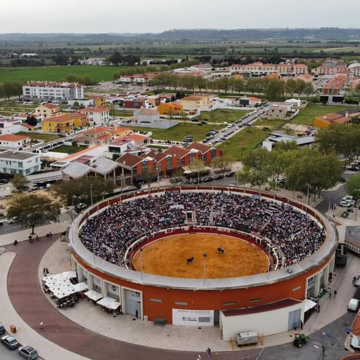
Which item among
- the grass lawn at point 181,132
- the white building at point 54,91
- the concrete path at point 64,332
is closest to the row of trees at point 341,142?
the grass lawn at point 181,132

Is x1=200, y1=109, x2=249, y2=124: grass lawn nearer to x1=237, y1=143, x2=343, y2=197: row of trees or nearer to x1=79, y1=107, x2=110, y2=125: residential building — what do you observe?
x1=79, y1=107, x2=110, y2=125: residential building

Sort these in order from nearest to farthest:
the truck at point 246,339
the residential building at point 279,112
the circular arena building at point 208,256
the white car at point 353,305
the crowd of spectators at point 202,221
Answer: the truck at point 246,339 → the circular arena building at point 208,256 → the white car at point 353,305 → the crowd of spectators at point 202,221 → the residential building at point 279,112

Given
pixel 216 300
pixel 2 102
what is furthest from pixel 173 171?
pixel 2 102

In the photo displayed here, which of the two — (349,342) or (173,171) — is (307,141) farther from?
(349,342)

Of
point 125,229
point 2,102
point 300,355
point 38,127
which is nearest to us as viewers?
point 300,355

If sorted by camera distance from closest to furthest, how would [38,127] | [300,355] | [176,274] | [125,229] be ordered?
[300,355] → [176,274] → [125,229] → [38,127]

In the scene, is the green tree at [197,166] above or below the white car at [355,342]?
above

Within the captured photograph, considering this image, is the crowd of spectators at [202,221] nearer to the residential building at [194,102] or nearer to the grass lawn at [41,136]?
the grass lawn at [41,136]
